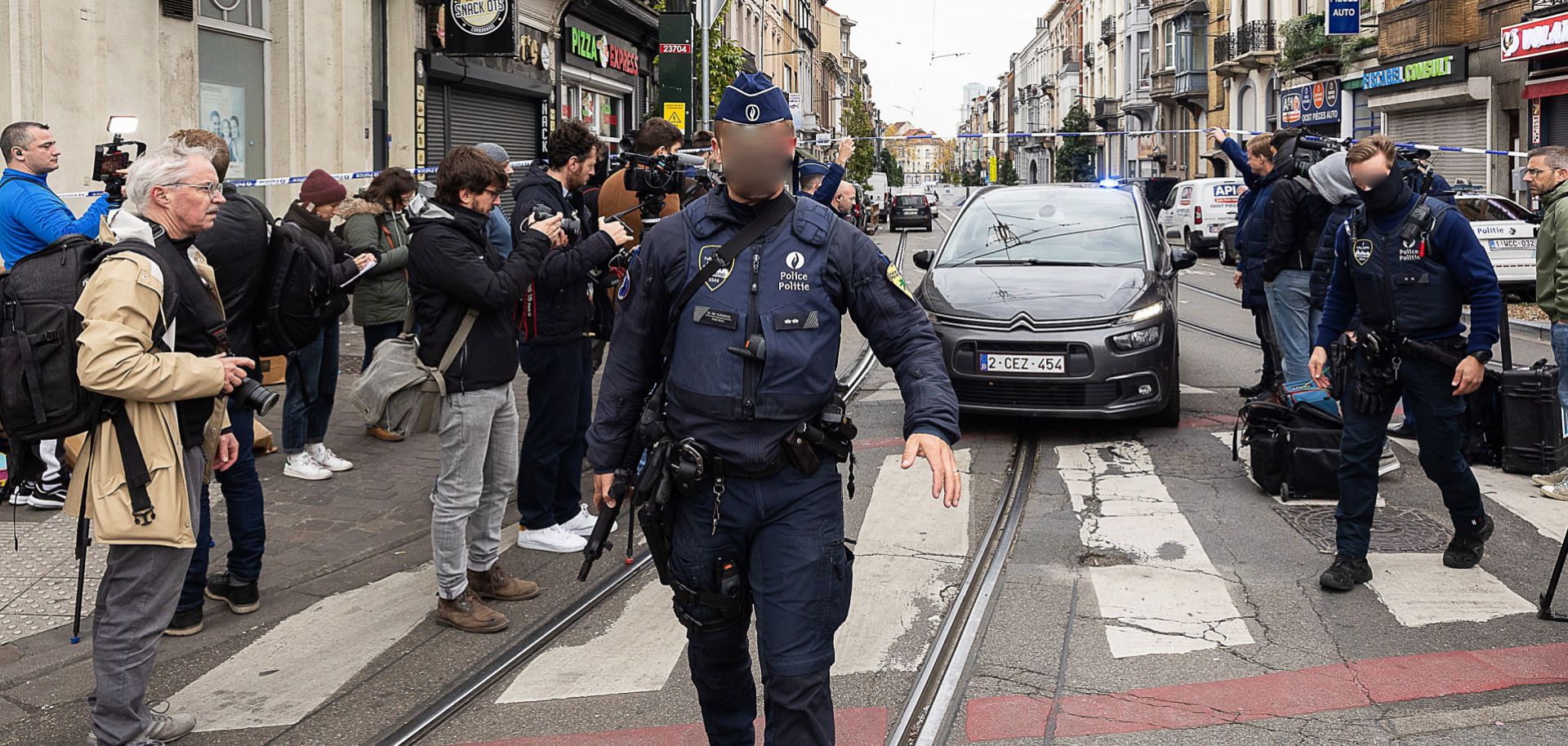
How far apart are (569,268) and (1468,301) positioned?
3830 mm

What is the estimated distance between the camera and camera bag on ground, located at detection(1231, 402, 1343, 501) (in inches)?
291

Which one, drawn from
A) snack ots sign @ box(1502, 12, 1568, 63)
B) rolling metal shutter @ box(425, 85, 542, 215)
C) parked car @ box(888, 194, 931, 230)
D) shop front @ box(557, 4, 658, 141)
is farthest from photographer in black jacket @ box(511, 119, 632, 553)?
parked car @ box(888, 194, 931, 230)

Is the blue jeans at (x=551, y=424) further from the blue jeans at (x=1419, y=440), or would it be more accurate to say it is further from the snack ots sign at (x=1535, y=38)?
the snack ots sign at (x=1535, y=38)

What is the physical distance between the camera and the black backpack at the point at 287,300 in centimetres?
591

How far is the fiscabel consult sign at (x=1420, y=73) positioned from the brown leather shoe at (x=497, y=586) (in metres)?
28.8

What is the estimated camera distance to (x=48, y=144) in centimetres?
729

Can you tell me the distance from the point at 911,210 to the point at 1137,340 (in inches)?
1654

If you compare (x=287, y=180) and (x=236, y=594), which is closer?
(x=236, y=594)

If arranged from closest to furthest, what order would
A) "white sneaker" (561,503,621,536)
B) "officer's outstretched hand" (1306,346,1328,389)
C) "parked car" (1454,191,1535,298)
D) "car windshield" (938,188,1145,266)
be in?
"officer's outstretched hand" (1306,346,1328,389), "white sneaker" (561,503,621,536), "car windshield" (938,188,1145,266), "parked car" (1454,191,1535,298)

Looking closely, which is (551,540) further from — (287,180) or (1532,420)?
(287,180)

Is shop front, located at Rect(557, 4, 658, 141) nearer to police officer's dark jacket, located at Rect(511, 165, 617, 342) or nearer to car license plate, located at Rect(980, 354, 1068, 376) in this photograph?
car license plate, located at Rect(980, 354, 1068, 376)

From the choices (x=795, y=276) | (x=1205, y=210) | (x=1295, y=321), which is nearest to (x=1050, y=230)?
(x=1295, y=321)

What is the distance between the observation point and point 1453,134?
1211 inches

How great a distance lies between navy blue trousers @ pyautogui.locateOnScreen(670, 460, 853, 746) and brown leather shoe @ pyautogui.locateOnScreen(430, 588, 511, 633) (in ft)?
6.77
